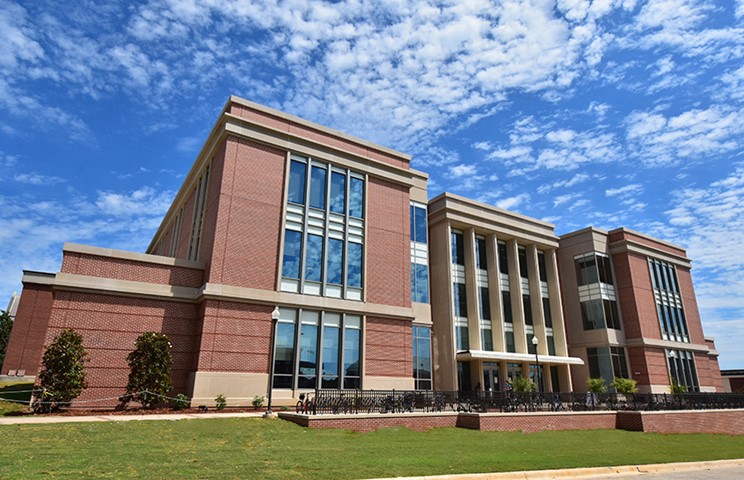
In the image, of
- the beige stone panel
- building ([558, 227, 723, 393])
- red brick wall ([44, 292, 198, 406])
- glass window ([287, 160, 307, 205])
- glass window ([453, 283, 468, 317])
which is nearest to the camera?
red brick wall ([44, 292, 198, 406])

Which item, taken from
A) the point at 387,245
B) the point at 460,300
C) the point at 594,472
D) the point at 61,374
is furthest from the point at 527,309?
the point at 61,374

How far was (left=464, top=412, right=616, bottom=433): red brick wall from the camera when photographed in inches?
735

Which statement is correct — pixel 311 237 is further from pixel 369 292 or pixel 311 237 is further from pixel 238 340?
pixel 238 340

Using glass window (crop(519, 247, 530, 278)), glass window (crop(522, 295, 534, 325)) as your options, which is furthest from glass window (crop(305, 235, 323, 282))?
glass window (crop(519, 247, 530, 278))

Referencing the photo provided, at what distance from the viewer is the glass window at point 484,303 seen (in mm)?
38062

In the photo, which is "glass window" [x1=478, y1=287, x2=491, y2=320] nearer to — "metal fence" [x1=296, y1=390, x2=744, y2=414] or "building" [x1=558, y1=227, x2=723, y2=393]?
"building" [x1=558, y1=227, x2=723, y2=393]

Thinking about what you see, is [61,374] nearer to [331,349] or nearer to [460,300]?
[331,349]

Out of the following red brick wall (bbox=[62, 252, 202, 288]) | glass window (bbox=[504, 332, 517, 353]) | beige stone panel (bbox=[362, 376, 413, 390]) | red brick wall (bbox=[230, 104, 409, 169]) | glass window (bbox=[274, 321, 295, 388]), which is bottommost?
beige stone panel (bbox=[362, 376, 413, 390])

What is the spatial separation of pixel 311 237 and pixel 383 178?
6842 mm

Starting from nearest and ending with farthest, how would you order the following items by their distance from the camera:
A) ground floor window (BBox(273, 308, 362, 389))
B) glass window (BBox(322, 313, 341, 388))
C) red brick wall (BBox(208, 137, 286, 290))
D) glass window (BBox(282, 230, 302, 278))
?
red brick wall (BBox(208, 137, 286, 290)), ground floor window (BBox(273, 308, 362, 389)), glass window (BBox(322, 313, 341, 388)), glass window (BBox(282, 230, 302, 278))

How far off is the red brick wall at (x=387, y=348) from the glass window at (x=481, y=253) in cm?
1320

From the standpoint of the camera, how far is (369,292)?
27.6m

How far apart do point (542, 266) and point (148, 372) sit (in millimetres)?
34514

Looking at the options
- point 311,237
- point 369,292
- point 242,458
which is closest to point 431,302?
point 369,292
